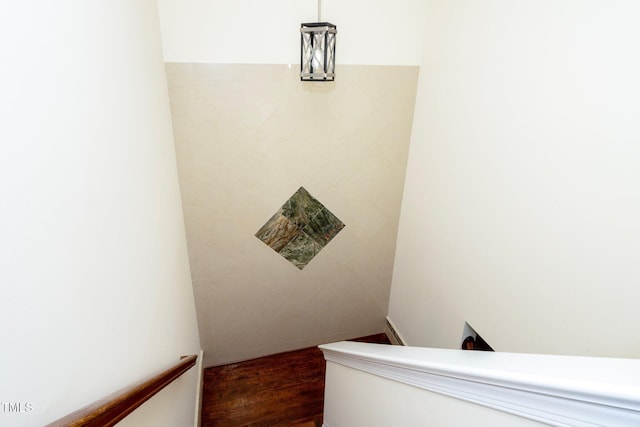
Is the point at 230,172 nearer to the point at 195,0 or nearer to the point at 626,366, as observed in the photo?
the point at 195,0

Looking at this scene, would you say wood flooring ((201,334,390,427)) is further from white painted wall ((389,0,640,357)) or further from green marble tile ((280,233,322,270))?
white painted wall ((389,0,640,357))

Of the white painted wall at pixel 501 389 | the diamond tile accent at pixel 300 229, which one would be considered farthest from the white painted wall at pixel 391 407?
the diamond tile accent at pixel 300 229

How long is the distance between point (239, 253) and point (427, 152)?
61.3 inches

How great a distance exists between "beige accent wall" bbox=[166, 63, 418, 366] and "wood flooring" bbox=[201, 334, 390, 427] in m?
0.11

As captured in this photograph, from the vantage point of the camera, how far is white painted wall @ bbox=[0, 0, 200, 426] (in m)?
0.60

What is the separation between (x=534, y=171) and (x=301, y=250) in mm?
1704

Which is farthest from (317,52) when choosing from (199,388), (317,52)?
(199,388)

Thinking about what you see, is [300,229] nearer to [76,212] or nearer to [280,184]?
[280,184]

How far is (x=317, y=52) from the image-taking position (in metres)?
2.00

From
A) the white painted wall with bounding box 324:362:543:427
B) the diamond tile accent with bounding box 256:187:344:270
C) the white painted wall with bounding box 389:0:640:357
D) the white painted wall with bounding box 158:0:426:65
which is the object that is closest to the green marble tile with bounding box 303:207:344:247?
the diamond tile accent with bounding box 256:187:344:270

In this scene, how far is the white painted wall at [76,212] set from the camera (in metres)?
0.60

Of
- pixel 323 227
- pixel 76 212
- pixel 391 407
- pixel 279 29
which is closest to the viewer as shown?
pixel 76 212

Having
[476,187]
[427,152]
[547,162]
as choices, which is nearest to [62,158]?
[547,162]

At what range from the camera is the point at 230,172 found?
237 cm
